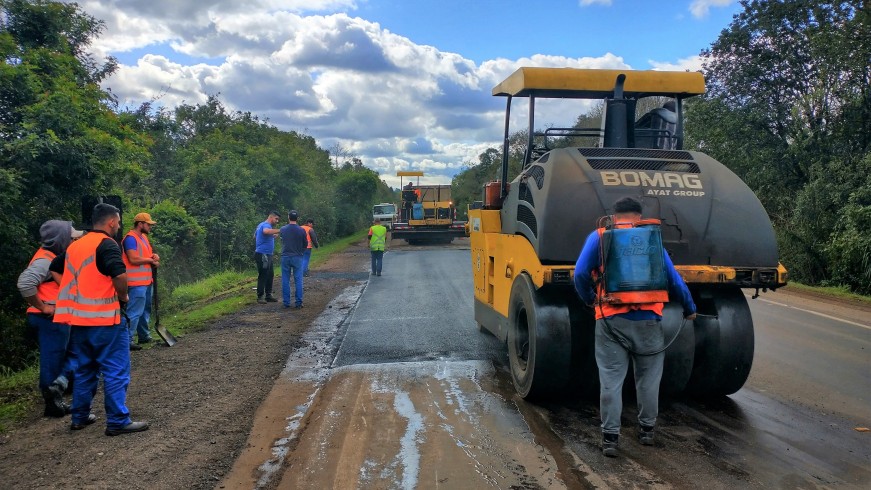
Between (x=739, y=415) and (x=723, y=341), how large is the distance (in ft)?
1.98

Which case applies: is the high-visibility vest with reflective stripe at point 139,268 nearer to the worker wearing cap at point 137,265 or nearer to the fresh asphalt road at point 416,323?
the worker wearing cap at point 137,265

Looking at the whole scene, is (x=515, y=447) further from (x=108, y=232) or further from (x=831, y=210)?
(x=831, y=210)

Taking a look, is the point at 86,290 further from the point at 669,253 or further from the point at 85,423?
the point at 669,253

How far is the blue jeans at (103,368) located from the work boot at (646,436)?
12.6ft

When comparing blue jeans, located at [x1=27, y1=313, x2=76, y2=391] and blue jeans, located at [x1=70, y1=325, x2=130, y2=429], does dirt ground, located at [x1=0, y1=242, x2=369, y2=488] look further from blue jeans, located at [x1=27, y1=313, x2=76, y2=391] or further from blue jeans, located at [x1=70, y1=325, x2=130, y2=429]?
blue jeans, located at [x1=27, y1=313, x2=76, y2=391]

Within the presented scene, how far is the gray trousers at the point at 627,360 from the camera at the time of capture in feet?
14.9

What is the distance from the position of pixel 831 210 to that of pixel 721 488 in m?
14.5

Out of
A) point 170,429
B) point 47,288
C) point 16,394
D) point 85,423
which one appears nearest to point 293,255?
point 16,394

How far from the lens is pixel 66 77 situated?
11031mm

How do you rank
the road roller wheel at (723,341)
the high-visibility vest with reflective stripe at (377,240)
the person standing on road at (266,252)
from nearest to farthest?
the road roller wheel at (723,341)
the person standing on road at (266,252)
the high-visibility vest with reflective stripe at (377,240)

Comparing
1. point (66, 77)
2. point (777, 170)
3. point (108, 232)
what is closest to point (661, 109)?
point (108, 232)

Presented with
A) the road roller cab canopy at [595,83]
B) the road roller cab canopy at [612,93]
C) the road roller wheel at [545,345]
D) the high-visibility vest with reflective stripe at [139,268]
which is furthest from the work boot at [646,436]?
the high-visibility vest with reflective stripe at [139,268]

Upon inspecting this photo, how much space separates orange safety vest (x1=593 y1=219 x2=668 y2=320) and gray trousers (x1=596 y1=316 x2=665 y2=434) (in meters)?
0.07

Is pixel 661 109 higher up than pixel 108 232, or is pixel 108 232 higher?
pixel 661 109
